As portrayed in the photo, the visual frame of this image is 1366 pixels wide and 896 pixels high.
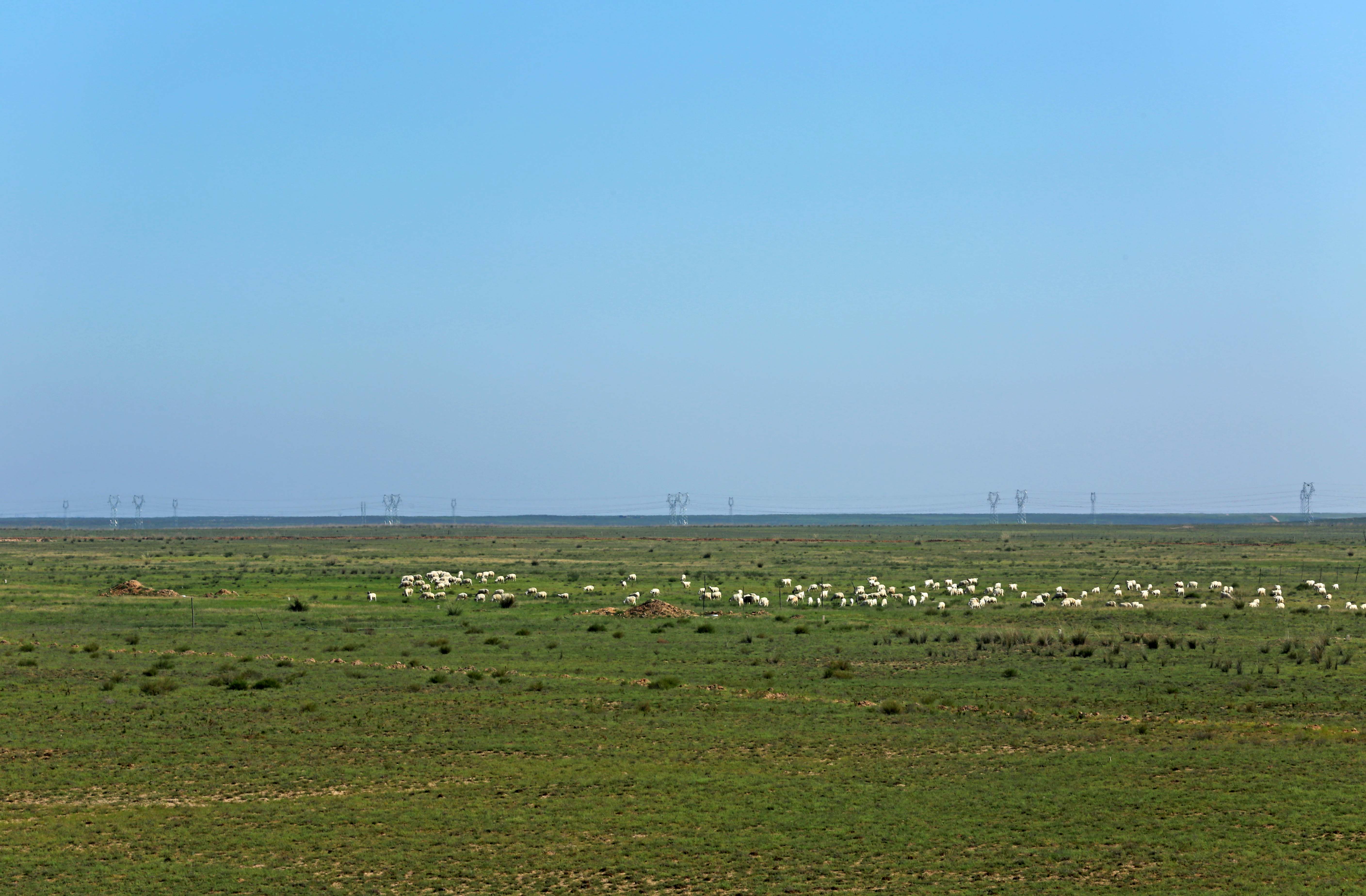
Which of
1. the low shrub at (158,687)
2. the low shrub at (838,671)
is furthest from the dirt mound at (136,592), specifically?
the low shrub at (838,671)

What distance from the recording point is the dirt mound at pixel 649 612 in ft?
181

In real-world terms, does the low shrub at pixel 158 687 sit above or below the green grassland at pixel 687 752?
above

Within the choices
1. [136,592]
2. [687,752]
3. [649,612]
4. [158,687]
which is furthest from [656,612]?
[687,752]

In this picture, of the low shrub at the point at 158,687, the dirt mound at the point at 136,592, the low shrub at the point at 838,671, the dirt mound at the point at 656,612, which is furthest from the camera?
the dirt mound at the point at 136,592

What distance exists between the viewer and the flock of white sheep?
60.3m

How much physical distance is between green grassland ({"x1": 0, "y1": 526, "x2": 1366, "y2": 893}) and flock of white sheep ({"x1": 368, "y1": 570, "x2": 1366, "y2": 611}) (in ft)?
12.5

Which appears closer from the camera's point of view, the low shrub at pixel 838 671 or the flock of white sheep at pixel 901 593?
the low shrub at pixel 838 671

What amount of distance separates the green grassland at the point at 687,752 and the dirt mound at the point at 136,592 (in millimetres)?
8048

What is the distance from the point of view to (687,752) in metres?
26.2

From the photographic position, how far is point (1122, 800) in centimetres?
2172

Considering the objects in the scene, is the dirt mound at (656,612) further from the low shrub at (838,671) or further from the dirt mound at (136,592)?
the dirt mound at (136,592)

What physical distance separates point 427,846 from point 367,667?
66.9 feet

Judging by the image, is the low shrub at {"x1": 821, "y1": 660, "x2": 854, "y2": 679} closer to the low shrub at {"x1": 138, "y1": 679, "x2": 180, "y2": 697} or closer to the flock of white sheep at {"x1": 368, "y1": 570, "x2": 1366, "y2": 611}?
the low shrub at {"x1": 138, "y1": 679, "x2": 180, "y2": 697}

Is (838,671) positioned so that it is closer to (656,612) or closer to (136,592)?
(656,612)
